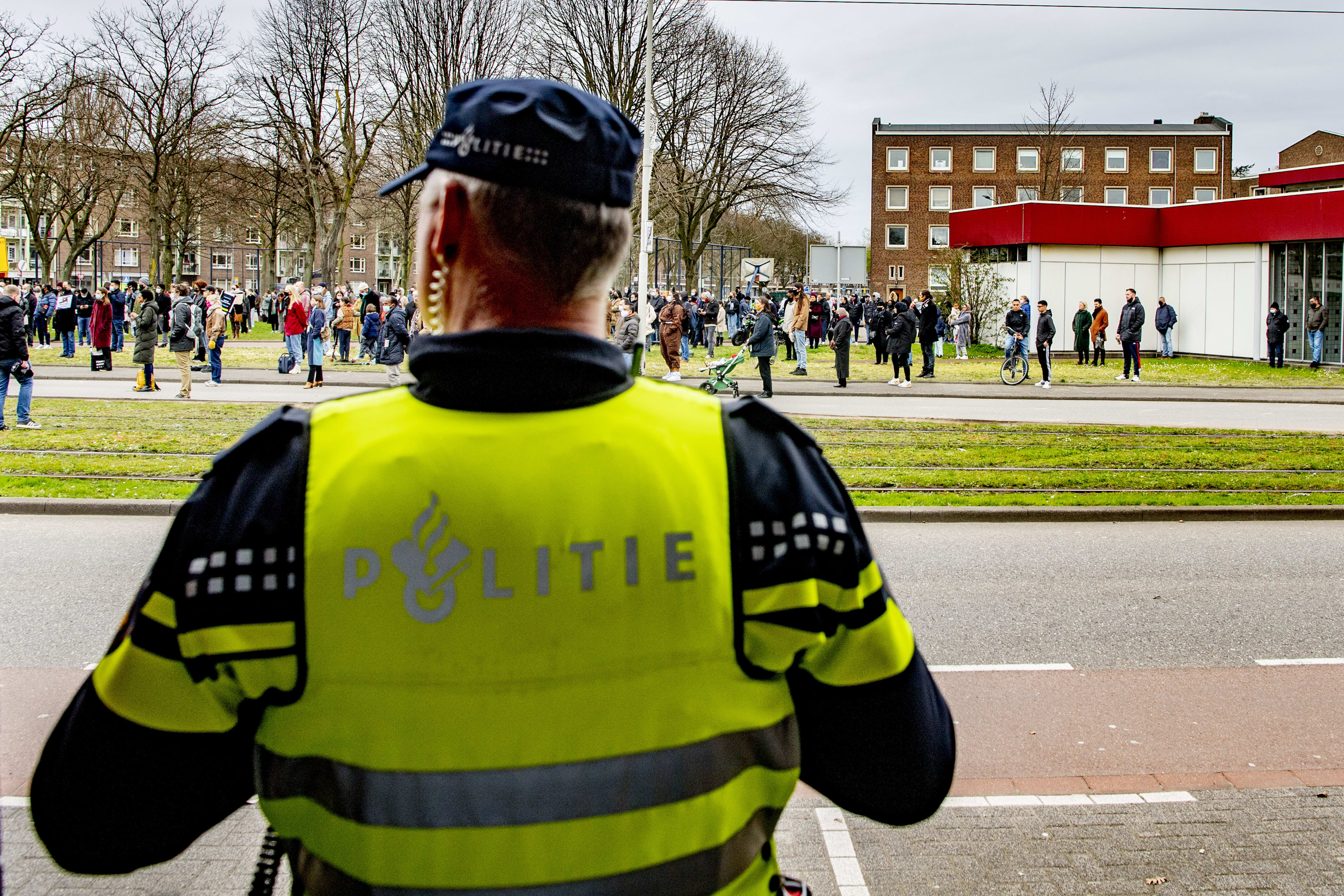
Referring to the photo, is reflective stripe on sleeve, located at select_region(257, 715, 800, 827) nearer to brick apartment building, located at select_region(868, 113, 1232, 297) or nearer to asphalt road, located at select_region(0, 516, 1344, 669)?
asphalt road, located at select_region(0, 516, 1344, 669)

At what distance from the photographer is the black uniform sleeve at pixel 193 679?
133cm

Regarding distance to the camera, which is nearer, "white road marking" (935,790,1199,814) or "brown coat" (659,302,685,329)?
"white road marking" (935,790,1199,814)

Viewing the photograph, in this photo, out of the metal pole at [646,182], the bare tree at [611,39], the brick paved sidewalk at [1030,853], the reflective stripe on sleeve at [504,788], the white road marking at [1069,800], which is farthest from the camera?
the bare tree at [611,39]

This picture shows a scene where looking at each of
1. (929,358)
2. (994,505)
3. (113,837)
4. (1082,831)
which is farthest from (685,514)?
(929,358)

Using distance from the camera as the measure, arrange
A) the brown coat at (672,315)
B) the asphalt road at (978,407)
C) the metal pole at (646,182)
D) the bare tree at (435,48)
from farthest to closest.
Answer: the bare tree at (435,48), the metal pole at (646,182), the brown coat at (672,315), the asphalt road at (978,407)

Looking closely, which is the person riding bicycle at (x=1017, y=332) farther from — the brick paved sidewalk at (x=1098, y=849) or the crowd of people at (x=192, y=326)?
the brick paved sidewalk at (x=1098, y=849)

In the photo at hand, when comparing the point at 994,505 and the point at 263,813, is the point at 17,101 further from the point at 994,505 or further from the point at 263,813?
the point at 263,813

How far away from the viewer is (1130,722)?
542cm

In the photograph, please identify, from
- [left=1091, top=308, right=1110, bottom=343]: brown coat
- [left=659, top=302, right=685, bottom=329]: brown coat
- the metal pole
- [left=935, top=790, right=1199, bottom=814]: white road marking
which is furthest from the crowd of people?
[left=1091, top=308, right=1110, bottom=343]: brown coat

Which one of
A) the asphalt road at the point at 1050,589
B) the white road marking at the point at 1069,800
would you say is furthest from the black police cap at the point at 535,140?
the asphalt road at the point at 1050,589

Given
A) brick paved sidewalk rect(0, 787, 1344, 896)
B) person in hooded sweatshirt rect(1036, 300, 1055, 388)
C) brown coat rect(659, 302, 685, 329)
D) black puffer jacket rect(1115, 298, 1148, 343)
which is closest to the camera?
brick paved sidewalk rect(0, 787, 1344, 896)

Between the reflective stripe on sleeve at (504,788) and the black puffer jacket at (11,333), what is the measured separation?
589 inches

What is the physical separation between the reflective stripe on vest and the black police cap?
0.28 metres

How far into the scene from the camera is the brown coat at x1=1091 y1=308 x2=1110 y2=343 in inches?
1210
